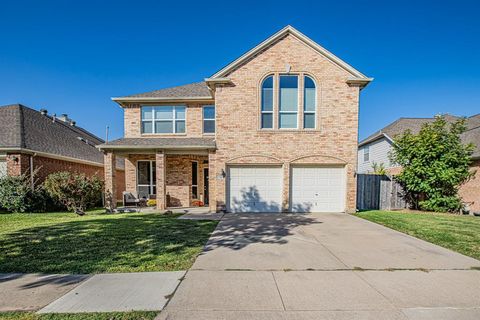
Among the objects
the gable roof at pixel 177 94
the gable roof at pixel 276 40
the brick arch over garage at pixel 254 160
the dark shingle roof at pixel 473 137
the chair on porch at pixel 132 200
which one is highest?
the gable roof at pixel 276 40

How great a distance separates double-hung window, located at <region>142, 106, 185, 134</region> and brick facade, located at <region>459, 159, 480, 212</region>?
16859 millimetres

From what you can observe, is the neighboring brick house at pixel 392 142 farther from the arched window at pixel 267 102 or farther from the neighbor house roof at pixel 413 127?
the arched window at pixel 267 102

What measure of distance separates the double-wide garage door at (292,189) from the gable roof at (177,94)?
17.0 ft

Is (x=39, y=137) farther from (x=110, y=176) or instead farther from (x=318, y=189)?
(x=318, y=189)

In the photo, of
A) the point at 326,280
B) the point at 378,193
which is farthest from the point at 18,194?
the point at 378,193

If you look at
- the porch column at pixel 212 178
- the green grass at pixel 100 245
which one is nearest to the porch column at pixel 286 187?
the porch column at pixel 212 178

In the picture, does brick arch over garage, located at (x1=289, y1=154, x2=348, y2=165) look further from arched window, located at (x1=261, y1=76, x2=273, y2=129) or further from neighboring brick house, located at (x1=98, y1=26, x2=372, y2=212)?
arched window, located at (x1=261, y1=76, x2=273, y2=129)

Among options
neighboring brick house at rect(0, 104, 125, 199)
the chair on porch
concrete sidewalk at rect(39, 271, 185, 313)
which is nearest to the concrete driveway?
concrete sidewalk at rect(39, 271, 185, 313)

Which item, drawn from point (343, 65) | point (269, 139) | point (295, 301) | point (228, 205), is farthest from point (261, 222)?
point (343, 65)

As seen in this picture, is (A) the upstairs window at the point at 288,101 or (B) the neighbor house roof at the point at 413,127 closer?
(A) the upstairs window at the point at 288,101

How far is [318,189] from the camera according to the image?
11.7 meters

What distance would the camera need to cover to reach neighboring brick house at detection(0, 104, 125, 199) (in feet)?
40.0

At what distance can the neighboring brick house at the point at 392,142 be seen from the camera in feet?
43.7

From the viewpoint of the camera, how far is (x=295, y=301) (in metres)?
3.48
